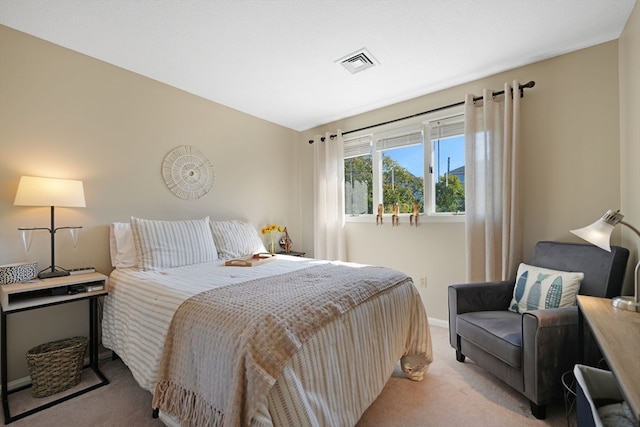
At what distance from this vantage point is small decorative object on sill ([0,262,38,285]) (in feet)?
5.73

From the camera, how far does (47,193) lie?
188 centimetres

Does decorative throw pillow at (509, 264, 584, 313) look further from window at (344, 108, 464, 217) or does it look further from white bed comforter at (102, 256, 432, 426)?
window at (344, 108, 464, 217)

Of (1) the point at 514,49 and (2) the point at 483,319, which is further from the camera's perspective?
(1) the point at 514,49

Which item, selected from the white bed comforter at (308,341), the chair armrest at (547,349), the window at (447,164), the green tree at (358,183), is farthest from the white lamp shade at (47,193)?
the window at (447,164)

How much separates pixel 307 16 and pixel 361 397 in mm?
2307

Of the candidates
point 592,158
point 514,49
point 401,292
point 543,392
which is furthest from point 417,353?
point 514,49

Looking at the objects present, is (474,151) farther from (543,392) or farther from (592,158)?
(543,392)

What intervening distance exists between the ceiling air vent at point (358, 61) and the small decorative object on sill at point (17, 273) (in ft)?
8.91

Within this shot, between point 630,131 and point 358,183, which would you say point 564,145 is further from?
point 358,183

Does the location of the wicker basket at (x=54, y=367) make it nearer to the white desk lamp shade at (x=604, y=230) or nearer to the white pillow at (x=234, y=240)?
the white pillow at (x=234, y=240)

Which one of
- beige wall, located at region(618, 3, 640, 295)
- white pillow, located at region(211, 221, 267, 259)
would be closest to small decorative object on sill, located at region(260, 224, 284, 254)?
white pillow, located at region(211, 221, 267, 259)

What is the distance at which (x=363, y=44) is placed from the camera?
2160 millimetres

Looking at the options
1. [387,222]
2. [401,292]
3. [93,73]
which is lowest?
[401,292]

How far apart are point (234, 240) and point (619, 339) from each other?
2.70m
